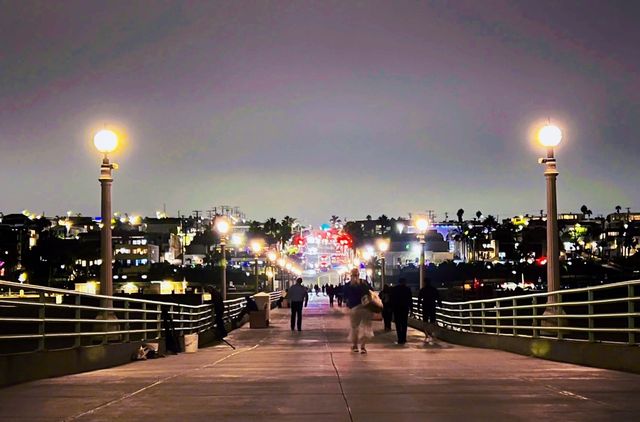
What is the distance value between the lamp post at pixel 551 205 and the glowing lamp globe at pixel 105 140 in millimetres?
8910

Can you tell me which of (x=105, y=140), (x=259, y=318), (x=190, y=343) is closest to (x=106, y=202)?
(x=105, y=140)

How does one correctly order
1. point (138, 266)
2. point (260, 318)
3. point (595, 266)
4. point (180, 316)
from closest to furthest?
point (180, 316), point (260, 318), point (595, 266), point (138, 266)

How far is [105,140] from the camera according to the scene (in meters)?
19.2

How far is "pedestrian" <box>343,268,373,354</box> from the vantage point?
68.4 ft

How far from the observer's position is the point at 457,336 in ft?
89.0

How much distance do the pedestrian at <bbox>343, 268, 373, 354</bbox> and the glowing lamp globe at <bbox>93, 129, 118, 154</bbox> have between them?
6198 mm

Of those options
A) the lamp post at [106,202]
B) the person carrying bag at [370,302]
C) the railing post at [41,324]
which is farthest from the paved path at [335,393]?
the person carrying bag at [370,302]

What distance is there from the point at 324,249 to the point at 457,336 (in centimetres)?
16771

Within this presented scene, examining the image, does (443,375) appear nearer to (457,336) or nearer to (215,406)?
(215,406)

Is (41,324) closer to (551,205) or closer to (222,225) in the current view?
(551,205)

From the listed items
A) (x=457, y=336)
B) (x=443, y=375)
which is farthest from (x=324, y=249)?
(x=443, y=375)

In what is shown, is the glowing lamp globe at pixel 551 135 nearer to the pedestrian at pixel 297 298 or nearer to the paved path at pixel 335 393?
the paved path at pixel 335 393

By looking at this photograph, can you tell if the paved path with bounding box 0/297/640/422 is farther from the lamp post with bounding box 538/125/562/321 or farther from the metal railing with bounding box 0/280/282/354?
the lamp post with bounding box 538/125/562/321

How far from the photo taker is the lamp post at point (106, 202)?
18719 millimetres
